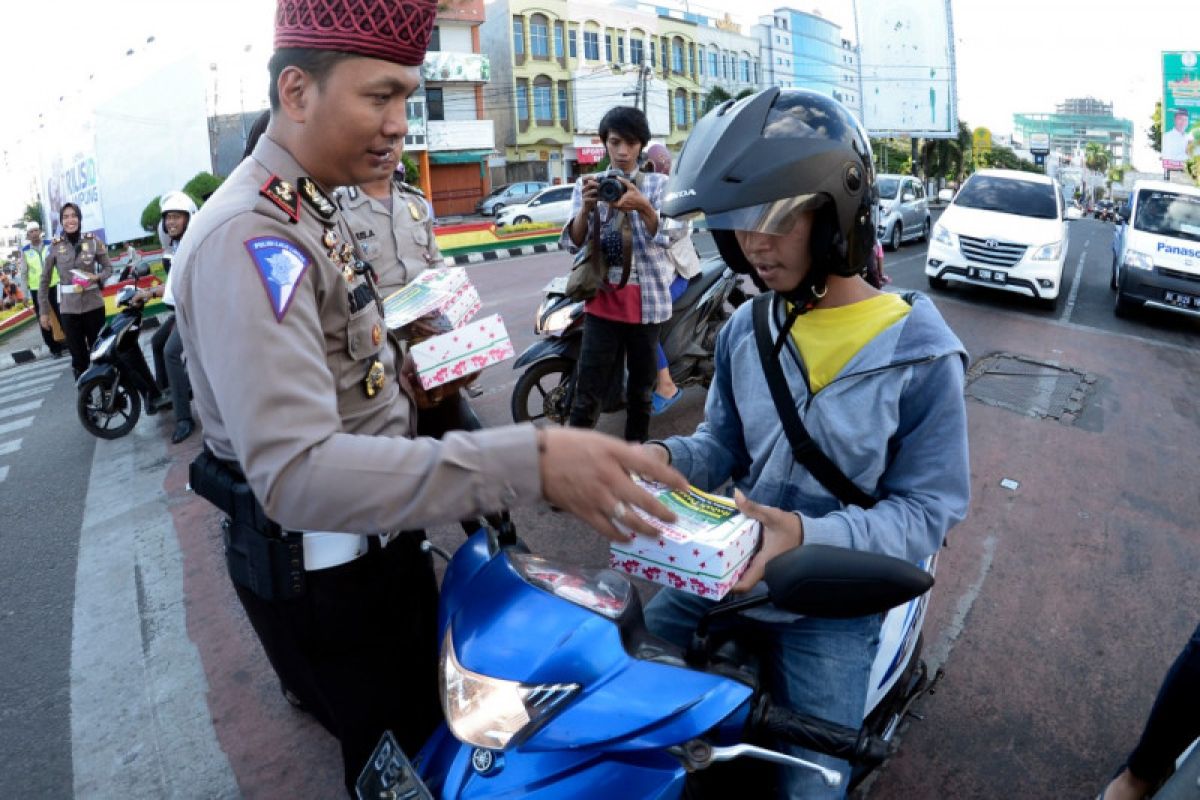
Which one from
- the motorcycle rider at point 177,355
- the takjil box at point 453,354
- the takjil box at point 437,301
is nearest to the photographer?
the takjil box at point 453,354

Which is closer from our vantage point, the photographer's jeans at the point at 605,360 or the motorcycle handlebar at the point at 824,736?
the motorcycle handlebar at the point at 824,736

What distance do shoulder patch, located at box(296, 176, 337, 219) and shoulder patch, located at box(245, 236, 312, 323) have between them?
19cm

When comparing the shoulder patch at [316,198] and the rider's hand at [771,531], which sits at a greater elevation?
the shoulder patch at [316,198]

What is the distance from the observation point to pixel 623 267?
4254 millimetres

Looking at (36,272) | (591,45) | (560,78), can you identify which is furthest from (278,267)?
(591,45)

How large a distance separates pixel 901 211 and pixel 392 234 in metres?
13.6

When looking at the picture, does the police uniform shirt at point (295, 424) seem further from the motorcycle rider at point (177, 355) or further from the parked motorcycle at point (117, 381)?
the parked motorcycle at point (117, 381)

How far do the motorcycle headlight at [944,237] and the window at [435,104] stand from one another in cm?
3011

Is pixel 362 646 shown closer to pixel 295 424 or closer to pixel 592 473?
pixel 295 424

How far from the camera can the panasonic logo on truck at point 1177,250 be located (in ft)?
29.9

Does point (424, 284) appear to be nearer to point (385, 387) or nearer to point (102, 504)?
point (385, 387)

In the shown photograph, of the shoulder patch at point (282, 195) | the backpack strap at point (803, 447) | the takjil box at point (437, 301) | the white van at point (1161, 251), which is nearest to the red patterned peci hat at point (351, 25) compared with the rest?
the shoulder patch at point (282, 195)

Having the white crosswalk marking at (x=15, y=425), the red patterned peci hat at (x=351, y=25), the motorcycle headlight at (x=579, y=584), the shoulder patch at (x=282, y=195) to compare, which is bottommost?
the white crosswalk marking at (x=15, y=425)

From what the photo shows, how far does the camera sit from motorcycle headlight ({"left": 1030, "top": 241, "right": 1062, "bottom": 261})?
959cm
